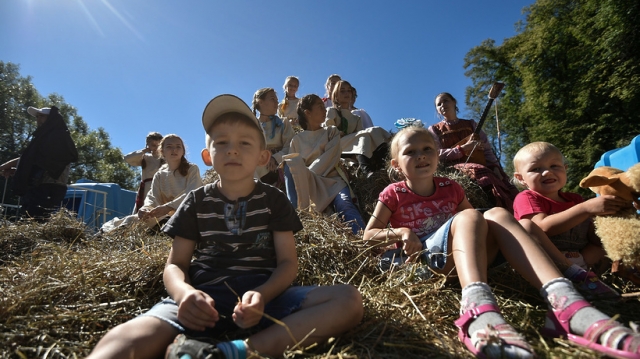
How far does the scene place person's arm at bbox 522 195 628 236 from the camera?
5.45ft

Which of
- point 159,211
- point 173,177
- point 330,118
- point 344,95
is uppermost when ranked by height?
point 344,95

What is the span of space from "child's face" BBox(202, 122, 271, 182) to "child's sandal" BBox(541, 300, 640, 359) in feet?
4.30

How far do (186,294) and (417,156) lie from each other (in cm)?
152

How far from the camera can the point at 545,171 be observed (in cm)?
207

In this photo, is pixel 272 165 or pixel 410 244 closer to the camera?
pixel 410 244

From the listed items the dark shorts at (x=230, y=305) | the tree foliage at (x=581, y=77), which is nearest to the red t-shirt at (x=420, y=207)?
the dark shorts at (x=230, y=305)

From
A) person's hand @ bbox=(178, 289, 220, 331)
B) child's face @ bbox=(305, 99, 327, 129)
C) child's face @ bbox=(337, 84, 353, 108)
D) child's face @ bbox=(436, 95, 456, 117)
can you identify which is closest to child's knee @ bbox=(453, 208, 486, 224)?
person's hand @ bbox=(178, 289, 220, 331)

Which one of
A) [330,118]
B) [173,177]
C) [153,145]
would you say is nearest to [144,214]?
[173,177]

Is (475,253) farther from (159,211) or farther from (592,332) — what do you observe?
(159,211)

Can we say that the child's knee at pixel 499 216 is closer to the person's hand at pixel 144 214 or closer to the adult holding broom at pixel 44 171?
the person's hand at pixel 144 214

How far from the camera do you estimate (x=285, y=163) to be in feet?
12.7

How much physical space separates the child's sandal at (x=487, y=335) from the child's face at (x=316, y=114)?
10.4 feet

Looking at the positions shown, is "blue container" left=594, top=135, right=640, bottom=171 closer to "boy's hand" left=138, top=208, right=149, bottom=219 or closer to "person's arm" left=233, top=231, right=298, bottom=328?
"person's arm" left=233, top=231, right=298, bottom=328

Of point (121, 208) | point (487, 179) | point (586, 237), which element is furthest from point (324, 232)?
point (121, 208)
